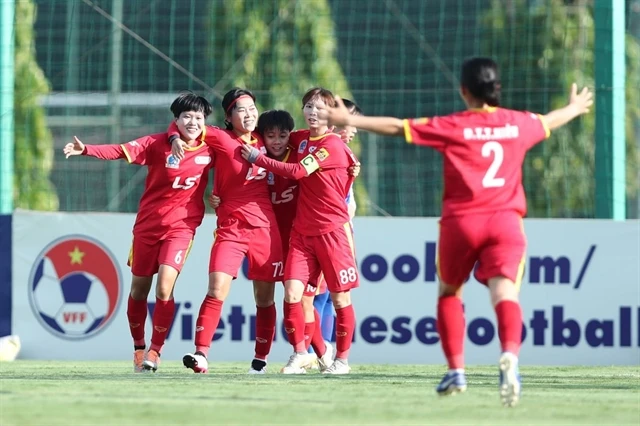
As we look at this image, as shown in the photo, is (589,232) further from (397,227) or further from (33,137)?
(33,137)

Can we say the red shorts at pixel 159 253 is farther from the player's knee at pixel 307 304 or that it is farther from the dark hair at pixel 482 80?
the dark hair at pixel 482 80

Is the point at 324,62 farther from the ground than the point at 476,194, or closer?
farther from the ground

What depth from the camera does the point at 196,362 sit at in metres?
7.84

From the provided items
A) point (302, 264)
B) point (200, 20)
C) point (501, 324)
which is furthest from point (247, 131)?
point (200, 20)

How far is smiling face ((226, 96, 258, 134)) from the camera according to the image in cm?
812

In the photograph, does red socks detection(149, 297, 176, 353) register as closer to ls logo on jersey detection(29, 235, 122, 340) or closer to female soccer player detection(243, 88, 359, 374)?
female soccer player detection(243, 88, 359, 374)

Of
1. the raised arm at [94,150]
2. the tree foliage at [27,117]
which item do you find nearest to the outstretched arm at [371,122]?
the raised arm at [94,150]

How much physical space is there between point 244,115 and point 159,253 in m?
1.01

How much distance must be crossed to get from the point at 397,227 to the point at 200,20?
3.70 m

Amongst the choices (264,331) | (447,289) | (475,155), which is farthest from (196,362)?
(475,155)

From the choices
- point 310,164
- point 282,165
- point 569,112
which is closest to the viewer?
point 569,112

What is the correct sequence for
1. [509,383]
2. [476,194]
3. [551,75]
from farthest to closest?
[551,75] → [476,194] → [509,383]

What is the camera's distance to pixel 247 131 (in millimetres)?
8180

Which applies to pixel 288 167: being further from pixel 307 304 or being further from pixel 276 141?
pixel 307 304
